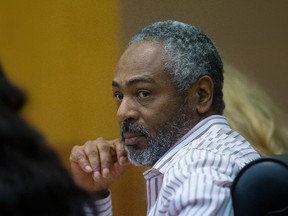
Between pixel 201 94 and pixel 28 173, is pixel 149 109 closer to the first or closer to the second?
pixel 201 94

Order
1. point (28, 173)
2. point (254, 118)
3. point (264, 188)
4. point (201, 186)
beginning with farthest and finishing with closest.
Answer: point (254, 118) < point (201, 186) < point (264, 188) < point (28, 173)

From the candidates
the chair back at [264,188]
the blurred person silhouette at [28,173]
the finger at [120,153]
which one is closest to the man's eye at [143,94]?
the finger at [120,153]

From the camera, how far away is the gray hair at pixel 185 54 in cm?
326

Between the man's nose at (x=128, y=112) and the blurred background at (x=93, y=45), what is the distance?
2.05 m

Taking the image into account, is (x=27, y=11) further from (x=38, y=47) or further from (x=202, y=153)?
(x=202, y=153)

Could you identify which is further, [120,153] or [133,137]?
[120,153]

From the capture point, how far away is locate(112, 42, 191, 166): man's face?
3250 millimetres

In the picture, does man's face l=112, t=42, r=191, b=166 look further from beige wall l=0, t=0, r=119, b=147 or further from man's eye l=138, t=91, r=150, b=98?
beige wall l=0, t=0, r=119, b=147

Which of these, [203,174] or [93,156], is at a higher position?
[93,156]

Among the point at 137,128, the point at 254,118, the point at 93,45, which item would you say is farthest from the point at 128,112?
the point at 93,45

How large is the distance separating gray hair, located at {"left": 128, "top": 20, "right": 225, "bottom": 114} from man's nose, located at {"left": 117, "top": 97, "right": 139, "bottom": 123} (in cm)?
17

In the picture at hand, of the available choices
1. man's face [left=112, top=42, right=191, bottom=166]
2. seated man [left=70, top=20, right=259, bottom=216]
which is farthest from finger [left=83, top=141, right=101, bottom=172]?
man's face [left=112, top=42, right=191, bottom=166]

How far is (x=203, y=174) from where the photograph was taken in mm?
2596

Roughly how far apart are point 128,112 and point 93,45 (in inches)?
84.7
